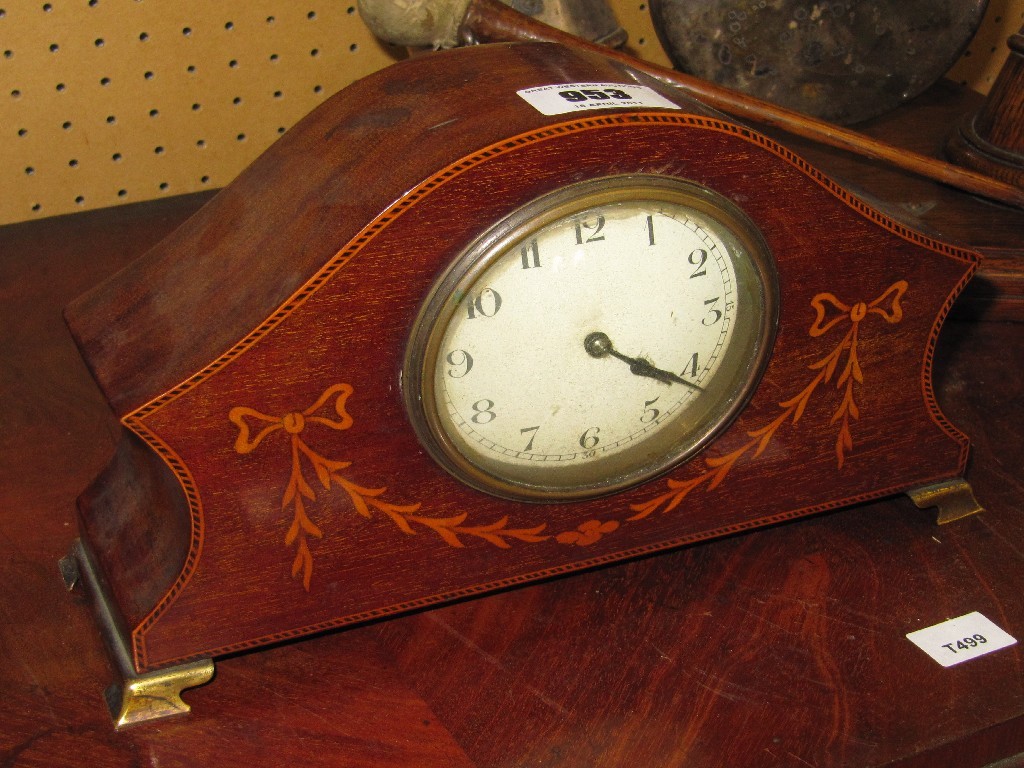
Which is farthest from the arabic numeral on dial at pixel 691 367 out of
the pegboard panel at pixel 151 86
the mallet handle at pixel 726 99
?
the pegboard panel at pixel 151 86

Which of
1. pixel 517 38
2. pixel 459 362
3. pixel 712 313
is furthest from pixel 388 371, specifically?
pixel 517 38

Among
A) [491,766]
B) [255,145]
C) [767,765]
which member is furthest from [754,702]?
[255,145]

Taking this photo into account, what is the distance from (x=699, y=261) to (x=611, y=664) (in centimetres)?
36

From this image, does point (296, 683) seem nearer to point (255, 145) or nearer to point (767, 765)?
point (767, 765)

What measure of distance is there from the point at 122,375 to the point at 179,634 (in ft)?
0.71

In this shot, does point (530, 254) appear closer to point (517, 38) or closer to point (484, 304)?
point (484, 304)

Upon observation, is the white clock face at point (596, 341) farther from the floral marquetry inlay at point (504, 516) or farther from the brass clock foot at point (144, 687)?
the brass clock foot at point (144, 687)

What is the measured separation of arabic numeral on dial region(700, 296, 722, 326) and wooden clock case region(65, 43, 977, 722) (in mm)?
57

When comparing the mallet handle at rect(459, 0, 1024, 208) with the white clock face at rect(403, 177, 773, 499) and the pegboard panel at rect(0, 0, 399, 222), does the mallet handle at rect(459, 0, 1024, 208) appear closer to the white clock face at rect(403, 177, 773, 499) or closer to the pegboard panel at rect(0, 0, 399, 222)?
the white clock face at rect(403, 177, 773, 499)

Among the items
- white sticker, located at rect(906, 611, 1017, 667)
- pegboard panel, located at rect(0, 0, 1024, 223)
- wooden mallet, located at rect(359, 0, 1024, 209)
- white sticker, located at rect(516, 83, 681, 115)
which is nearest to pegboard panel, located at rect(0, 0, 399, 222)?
pegboard panel, located at rect(0, 0, 1024, 223)

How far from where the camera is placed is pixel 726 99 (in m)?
1.14

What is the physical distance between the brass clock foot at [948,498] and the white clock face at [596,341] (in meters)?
0.28

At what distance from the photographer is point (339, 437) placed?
2.79 feet

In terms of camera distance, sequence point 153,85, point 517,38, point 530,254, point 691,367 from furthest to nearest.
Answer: point 153,85, point 517,38, point 691,367, point 530,254
